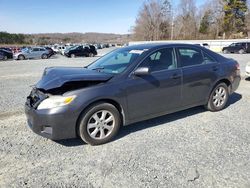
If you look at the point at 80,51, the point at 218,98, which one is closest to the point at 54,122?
the point at 218,98

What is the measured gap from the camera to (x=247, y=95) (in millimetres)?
6609

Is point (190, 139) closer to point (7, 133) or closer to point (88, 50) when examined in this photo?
point (7, 133)

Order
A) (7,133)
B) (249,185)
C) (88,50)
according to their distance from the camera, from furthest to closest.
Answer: (88,50)
(7,133)
(249,185)

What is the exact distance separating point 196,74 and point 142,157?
2.18 meters

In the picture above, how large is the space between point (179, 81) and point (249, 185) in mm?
2165

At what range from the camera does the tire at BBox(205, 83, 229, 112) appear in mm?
5043

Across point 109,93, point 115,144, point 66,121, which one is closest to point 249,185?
point 115,144

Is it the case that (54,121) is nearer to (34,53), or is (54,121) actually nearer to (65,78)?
(65,78)

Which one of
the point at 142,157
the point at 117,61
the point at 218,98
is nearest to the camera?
the point at 142,157

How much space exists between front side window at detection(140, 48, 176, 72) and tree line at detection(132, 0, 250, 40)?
181ft

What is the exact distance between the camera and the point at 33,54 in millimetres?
26578

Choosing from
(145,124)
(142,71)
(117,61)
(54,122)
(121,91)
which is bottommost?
(145,124)

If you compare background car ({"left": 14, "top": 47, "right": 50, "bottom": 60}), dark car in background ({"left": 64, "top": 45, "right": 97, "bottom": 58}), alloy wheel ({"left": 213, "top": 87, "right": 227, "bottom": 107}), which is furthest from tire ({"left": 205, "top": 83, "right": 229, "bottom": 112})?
background car ({"left": 14, "top": 47, "right": 50, "bottom": 60})

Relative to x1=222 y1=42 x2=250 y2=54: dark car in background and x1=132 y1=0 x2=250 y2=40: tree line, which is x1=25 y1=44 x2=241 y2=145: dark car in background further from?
x1=132 y1=0 x2=250 y2=40: tree line
